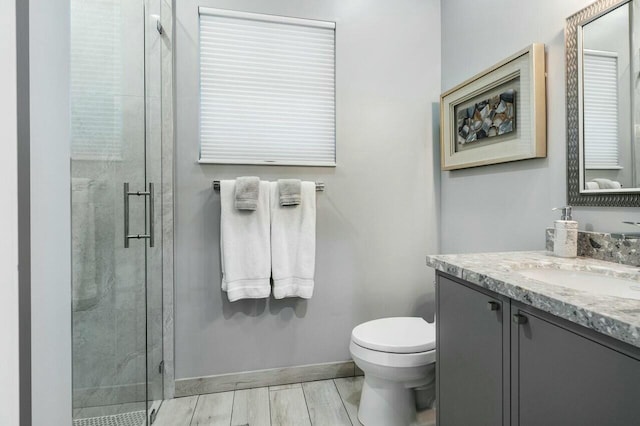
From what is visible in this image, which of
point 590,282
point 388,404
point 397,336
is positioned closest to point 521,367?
point 590,282

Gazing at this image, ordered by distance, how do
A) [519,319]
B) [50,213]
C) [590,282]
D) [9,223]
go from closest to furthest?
[9,223] < [50,213] < [519,319] < [590,282]

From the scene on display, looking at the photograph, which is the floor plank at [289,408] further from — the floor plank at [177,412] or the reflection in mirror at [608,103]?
the reflection in mirror at [608,103]

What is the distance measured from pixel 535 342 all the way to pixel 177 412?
5.62 feet

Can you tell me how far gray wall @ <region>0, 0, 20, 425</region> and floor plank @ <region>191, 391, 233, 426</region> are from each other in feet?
4.02

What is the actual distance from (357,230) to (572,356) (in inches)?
53.8

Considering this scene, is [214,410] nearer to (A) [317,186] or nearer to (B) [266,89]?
(A) [317,186]

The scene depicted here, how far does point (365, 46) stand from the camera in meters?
1.98

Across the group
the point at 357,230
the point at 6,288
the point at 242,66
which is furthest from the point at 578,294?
the point at 242,66

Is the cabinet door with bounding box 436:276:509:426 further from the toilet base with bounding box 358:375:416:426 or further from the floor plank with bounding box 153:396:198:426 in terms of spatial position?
the floor plank with bounding box 153:396:198:426

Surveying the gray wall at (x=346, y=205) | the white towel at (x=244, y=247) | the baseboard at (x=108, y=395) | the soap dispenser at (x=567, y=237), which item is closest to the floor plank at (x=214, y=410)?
the gray wall at (x=346, y=205)

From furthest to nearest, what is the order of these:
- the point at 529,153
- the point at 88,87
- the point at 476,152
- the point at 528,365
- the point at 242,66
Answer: the point at 242,66 < the point at 476,152 < the point at 529,153 < the point at 88,87 < the point at 528,365

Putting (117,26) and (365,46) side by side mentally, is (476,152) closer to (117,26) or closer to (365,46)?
(365,46)

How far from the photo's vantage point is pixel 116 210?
1.28 metres

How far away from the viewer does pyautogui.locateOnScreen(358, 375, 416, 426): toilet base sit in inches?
58.4
